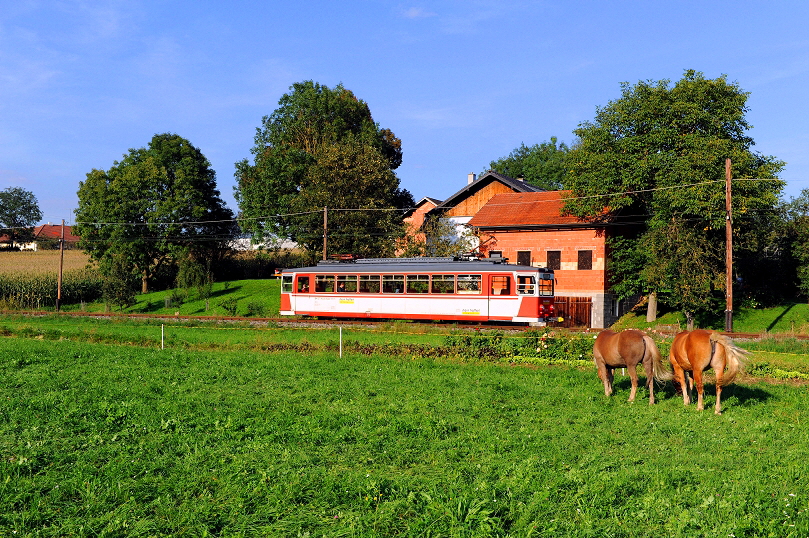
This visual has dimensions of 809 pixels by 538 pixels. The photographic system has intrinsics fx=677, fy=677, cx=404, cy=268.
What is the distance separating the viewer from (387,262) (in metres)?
35.3

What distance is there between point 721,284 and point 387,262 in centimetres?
1749

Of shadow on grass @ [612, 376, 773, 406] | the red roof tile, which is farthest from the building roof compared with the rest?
shadow on grass @ [612, 376, 773, 406]

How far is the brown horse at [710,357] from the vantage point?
1184 cm

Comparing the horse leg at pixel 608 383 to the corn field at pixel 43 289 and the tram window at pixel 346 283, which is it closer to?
the tram window at pixel 346 283

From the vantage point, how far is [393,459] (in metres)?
9.16

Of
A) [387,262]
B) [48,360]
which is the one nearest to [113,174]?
[387,262]

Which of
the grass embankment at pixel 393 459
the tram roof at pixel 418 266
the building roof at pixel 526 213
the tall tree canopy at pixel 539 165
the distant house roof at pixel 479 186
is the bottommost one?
the grass embankment at pixel 393 459

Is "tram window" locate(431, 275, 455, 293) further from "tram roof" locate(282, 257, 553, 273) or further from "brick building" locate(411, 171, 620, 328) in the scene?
"brick building" locate(411, 171, 620, 328)

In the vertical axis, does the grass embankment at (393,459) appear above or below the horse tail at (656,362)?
below

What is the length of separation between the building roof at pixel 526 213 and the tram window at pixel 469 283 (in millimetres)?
12342

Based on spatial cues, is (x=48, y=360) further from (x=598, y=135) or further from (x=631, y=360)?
(x=598, y=135)

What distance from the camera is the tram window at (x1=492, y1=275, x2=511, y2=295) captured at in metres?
31.8

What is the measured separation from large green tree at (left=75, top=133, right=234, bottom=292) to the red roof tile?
82.2 ft

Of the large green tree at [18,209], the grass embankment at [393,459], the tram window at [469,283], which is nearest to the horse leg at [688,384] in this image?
the grass embankment at [393,459]
